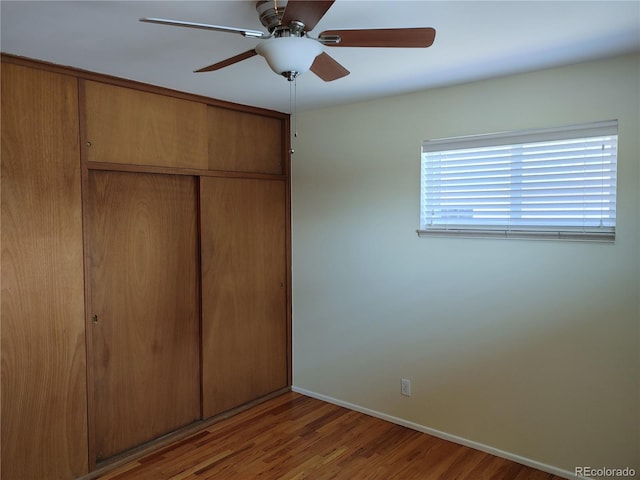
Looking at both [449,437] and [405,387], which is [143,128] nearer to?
[405,387]

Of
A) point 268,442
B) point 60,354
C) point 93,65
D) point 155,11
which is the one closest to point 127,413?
point 60,354

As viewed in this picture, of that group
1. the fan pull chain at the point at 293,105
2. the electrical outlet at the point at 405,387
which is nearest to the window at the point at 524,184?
the fan pull chain at the point at 293,105

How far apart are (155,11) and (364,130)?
6.30ft

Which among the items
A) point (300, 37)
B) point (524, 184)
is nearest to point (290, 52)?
point (300, 37)

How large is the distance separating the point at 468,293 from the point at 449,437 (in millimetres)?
996

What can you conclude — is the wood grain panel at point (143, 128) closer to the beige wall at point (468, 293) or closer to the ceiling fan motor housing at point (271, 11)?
the beige wall at point (468, 293)

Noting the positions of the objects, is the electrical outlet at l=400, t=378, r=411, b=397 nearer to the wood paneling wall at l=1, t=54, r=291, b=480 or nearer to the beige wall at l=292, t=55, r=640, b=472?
the beige wall at l=292, t=55, r=640, b=472

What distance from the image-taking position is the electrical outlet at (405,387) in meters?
3.45

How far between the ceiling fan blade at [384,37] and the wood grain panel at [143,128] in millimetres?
1728

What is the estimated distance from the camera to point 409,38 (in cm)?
170

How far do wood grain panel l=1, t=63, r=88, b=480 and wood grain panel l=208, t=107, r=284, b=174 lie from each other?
3.37ft

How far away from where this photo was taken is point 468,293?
3125 millimetres

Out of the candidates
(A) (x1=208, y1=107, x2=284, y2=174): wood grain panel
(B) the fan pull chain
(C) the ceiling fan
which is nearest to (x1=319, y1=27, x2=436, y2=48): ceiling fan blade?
(C) the ceiling fan

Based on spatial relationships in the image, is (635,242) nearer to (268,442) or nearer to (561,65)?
(561,65)
